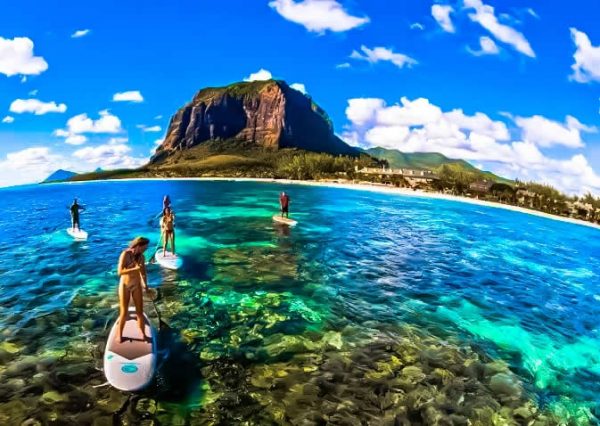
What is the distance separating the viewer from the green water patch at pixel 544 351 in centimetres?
1304

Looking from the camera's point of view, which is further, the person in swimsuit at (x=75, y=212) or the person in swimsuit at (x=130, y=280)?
the person in swimsuit at (x=75, y=212)

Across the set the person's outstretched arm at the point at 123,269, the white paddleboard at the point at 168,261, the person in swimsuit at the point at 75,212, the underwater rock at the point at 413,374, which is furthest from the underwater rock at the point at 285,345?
the person in swimsuit at the point at 75,212

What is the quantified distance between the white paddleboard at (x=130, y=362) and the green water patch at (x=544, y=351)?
12.3 meters

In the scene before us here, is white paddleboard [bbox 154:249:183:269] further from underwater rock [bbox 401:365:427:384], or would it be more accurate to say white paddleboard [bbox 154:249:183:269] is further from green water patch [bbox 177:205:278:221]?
green water patch [bbox 177:205:278:221]

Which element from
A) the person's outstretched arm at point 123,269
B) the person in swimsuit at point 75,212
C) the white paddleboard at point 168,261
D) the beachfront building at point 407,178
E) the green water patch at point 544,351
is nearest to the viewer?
the person's outstretched arm at point 123,269

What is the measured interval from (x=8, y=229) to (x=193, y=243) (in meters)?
26.9

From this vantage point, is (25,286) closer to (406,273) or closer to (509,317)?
(406,273)

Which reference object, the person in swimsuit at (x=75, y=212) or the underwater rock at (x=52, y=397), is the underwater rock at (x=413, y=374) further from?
the person in swimsuit at (x=75, y=212)

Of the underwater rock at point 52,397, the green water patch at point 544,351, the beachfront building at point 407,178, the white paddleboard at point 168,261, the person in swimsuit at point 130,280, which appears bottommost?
the green water patch at point 544,351

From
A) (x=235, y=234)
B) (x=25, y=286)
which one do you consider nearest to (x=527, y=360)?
(x=25, y=286)

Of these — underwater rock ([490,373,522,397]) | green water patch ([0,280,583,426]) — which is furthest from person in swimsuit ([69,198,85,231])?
underwater rock ([490,373,522,397])

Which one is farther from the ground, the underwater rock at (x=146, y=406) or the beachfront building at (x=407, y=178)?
the beachfront building at (x=407, y=178)

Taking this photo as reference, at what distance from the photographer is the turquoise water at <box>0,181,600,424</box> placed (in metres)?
11.4

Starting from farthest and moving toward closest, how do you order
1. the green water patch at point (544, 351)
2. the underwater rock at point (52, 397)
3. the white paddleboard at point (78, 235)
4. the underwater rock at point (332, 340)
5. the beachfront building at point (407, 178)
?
the beachfront building at point (407, 178), the white paddleboard at point (78, 235), the underwater rock at point (332, 340), the green water patch at point (544, 351), the underwater rock at point (52, 397)
